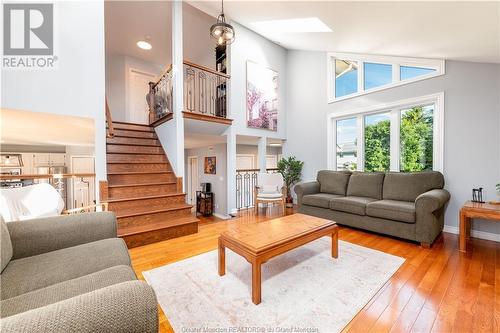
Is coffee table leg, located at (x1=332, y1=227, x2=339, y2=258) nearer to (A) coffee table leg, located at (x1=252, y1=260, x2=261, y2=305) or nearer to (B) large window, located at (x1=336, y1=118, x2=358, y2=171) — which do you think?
(A) coffee table leg, located at (x1=252, y1=260, x2=261, y2=305)

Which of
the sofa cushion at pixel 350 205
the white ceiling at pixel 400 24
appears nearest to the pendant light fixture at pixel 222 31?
the white ceiling at pixel 400 24

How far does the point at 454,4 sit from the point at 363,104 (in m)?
2.19

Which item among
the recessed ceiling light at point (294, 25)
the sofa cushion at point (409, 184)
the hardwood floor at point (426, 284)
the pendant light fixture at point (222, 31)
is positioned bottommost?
the hardwood floor at point (426, 284)

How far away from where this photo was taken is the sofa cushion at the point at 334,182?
4.06 meters

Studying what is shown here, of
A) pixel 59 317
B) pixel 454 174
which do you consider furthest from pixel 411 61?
pixel 59 317

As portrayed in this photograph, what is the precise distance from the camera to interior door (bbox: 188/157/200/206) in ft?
24.4

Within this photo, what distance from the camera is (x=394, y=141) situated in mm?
3838

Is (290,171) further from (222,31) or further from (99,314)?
(99,314)

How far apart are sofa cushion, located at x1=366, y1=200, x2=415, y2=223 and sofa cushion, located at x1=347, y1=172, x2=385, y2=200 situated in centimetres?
52

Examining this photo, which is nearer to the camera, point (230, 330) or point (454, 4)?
point (230, 330)

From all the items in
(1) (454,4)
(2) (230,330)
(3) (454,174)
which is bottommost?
(2) (230,330)

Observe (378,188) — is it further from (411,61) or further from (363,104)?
(411,61)

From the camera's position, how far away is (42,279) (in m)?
1.19

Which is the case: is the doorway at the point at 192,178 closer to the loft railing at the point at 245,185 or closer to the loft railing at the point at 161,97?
the loft railing at the point at 245,185
